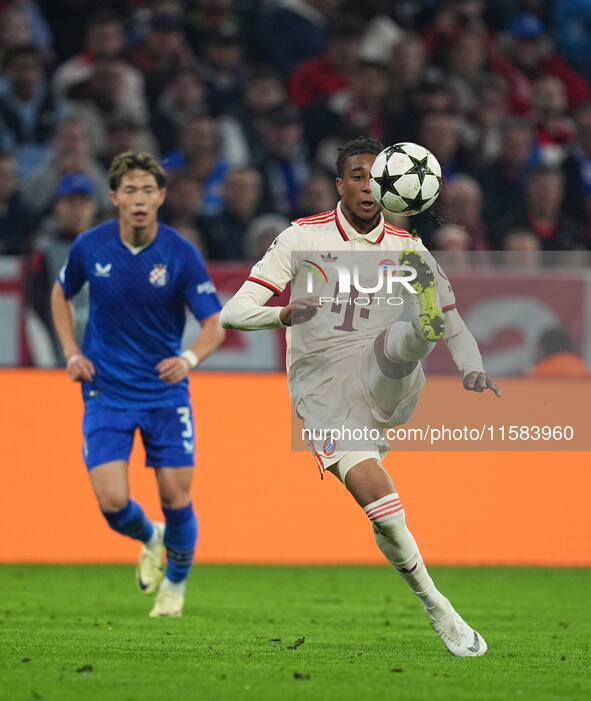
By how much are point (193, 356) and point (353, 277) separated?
158 centimetres

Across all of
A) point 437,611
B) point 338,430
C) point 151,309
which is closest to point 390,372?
point 338,430

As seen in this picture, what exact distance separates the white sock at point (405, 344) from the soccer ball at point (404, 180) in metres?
0.54

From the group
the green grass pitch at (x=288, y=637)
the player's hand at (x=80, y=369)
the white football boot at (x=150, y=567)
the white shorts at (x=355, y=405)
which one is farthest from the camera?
the white football boot at (x=150, y=567)

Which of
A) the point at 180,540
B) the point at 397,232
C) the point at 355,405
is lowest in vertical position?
the point at 180,540

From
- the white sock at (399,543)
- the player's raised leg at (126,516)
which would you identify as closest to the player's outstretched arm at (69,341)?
the player's raised leg at (126,516)

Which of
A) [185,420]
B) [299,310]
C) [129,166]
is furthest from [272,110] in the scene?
[299,310]

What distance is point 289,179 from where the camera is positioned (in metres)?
12.4

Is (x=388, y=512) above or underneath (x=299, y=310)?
underneath

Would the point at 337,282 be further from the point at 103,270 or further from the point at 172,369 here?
the point at 103,270

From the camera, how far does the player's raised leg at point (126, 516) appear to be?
735 centimetres

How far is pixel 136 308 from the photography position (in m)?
7.55

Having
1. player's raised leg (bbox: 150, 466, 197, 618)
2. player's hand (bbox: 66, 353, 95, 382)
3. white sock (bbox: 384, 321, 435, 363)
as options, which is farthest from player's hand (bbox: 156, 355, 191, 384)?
white sock (bbox: 384, 321, 435, 363)

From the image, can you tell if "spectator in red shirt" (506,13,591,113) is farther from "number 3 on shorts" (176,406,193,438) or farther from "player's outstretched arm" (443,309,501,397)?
"player's outstretched arm" (443,309,501,397)

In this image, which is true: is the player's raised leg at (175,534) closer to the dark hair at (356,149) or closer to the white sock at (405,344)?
the white sock at (405,344)
